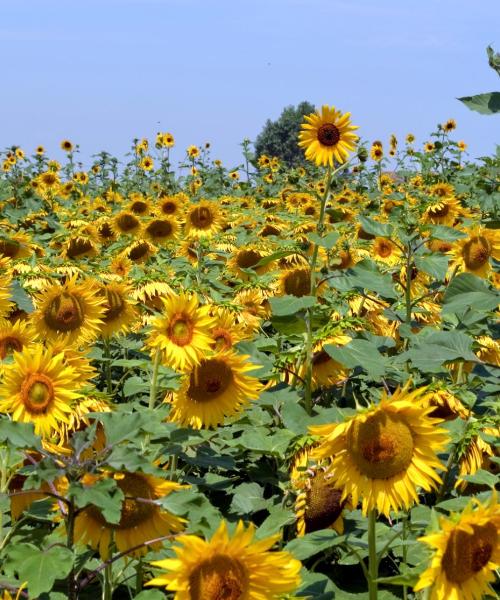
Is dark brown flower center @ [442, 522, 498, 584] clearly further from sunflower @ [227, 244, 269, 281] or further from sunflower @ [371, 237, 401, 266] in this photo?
sunflower @ [371, 237, 401, 266]

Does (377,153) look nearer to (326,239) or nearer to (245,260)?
(245,260)

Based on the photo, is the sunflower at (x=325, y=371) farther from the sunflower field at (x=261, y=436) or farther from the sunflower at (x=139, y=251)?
the sunflower at (x=139, y=251)

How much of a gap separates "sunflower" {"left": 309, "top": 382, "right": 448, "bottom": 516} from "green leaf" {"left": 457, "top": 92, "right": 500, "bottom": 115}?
2.52 ft

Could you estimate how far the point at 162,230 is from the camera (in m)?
7.05

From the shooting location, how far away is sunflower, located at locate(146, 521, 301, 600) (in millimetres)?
1465

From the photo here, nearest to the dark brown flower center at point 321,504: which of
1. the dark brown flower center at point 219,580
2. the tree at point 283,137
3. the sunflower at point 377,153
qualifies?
the dark brown flower center at point 219,580

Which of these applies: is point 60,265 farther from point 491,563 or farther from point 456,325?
point 491,563

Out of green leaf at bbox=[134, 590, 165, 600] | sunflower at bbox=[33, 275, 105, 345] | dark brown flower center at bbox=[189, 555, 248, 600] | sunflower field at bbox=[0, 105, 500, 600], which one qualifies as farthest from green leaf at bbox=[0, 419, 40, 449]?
sunflower at bbox=[33, 275, 105, 345]

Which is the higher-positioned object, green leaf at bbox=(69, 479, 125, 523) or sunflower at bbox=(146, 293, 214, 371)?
sunflower at bbox=(146, 293, 214, 371)

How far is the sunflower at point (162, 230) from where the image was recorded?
698cm

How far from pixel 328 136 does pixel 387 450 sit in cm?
207

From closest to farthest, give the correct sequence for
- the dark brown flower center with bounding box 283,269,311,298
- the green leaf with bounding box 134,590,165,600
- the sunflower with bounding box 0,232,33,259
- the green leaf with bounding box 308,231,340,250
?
the green leaf with bounding box 134,590,165,600 → the green leaf with bounding box 308,231,340,250 → the dark brown flower center with bounding box 283,269,311,298 → the sunflower with bounding box 0,232,33,259

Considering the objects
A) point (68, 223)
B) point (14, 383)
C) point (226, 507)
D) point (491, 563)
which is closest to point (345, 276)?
point (226, 507)

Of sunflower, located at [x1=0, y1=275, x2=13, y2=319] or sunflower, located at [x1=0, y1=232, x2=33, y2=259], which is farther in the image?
sunflower, located at [x1=0, y1=232, x2=33, y2=259]
